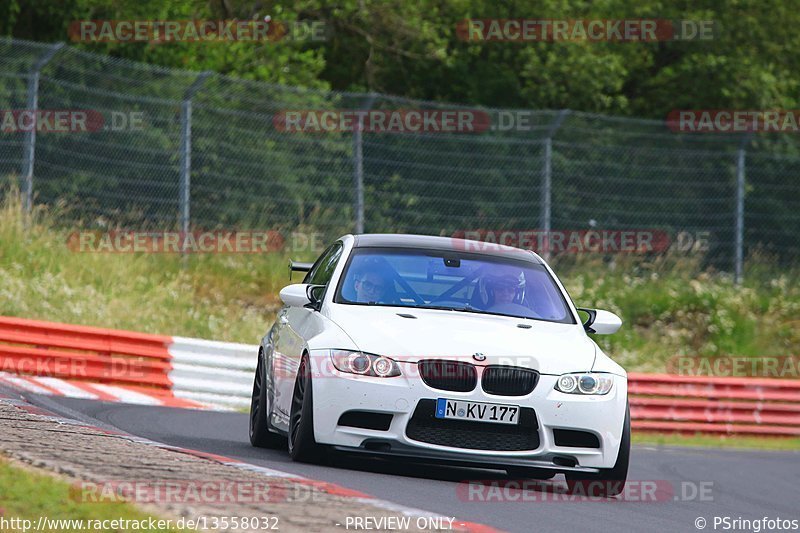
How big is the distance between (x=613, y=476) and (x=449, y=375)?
126 cm

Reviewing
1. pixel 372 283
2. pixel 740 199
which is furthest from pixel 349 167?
pixel 372 283

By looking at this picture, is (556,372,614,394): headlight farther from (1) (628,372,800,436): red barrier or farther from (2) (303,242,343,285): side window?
(1) (628,372,800,436): red barrier

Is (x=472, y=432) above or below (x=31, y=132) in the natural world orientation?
below

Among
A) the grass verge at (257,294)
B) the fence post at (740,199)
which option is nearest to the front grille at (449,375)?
the grass verge at (257,294)

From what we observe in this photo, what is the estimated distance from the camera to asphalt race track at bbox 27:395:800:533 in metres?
7.73

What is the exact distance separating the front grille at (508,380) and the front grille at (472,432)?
12 cm

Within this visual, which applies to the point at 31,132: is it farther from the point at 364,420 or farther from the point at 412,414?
the point at 412,414

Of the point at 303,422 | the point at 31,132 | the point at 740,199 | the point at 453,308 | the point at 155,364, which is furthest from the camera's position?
the point at 740,199

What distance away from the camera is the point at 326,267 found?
10.6 metres

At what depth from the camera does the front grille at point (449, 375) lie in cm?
858

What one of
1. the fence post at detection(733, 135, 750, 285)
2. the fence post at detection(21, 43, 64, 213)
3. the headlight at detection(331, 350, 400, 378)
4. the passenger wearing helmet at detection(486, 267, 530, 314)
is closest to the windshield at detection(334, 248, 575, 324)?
the passenger wearing helmet at detection(486, 267, 530, 314)

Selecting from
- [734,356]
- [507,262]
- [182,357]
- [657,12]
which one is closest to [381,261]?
[507,262]

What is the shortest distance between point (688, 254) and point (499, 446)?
14882 millimetres

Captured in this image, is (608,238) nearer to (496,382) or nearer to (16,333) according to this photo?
(16,333)
